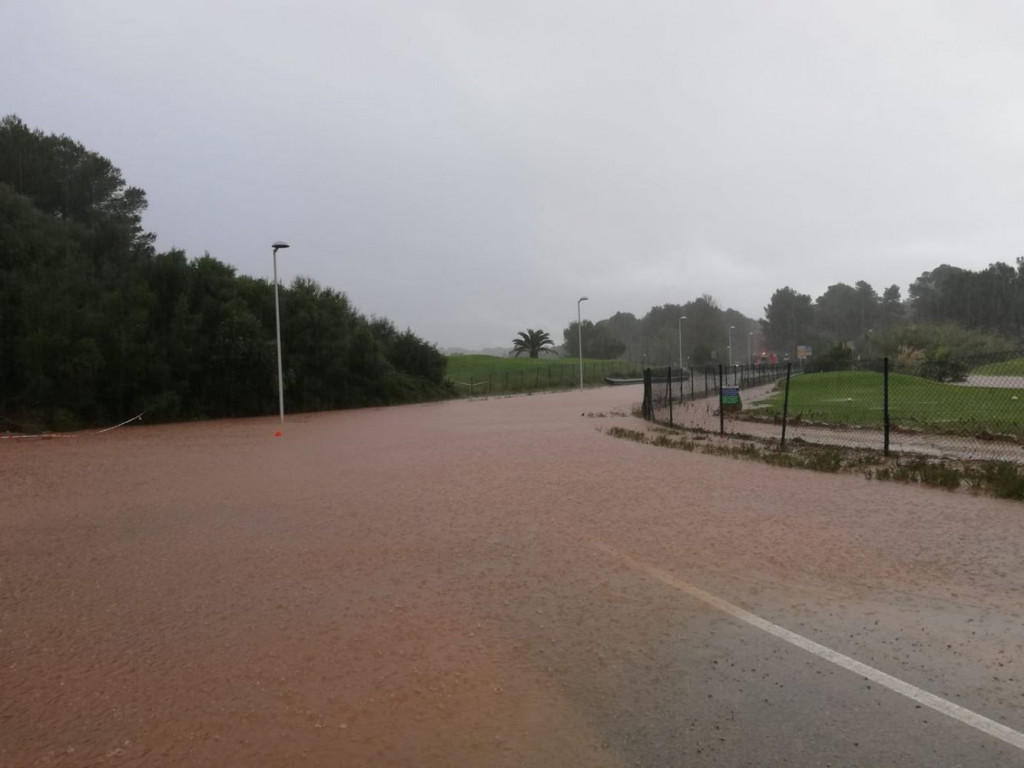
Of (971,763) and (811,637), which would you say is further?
(811,637)

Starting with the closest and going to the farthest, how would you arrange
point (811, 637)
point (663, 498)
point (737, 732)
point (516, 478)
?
1. point (737, 732)
2. point (811, 637)
3. point (663, 498)
4. point (516, 478)

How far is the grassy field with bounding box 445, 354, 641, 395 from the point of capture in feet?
208

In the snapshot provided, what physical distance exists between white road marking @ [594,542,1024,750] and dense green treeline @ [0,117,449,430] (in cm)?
2793

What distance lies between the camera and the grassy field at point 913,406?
1862 centimetres

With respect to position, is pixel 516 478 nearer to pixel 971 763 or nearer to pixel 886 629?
pixel 886 629

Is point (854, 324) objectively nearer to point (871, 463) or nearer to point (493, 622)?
point (871, 463)

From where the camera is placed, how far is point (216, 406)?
35.0m

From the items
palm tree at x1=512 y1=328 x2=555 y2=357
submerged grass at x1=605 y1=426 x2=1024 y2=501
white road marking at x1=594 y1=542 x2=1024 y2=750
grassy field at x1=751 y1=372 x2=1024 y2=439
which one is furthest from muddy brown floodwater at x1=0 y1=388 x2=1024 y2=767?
palm tree at x1=512 y1=328 x2=555 y2=357

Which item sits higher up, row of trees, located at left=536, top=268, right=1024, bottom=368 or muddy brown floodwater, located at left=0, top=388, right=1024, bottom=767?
row of trees, located at left=536, top=268, right=1024, bottom=368

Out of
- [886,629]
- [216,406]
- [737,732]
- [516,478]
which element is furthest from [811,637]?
[216,406]

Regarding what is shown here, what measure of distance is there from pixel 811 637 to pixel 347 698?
2.96 metres

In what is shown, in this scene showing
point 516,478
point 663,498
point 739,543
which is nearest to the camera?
point 739,543

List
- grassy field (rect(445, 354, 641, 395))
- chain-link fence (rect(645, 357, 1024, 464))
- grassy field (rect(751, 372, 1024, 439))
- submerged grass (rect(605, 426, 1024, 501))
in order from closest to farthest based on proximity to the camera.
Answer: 1. submerged grass (rect(605, 426, 1024, 501))
2. chain-link fence (rect(645, 357, 1024, 464))
3. grassy field (rect(751, 372, 1024, 439))
4. grassy field (rect(445, 354, 641, 395))

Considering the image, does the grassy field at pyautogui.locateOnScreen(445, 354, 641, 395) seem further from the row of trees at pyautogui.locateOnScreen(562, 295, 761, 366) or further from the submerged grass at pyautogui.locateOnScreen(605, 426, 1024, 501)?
the submerged grass at pyautogui.locateOnScreen(605, 426, 1024, 501)
